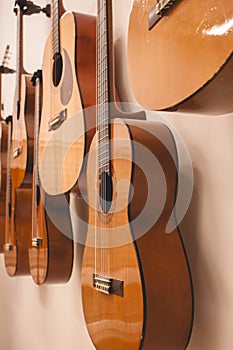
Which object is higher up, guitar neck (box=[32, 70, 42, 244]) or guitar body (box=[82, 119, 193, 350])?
guitar neck (box=[32, 70, 42, 244])

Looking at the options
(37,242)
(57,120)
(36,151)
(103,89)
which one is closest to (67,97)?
(57,120)

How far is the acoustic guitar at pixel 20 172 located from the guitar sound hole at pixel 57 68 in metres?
0.33

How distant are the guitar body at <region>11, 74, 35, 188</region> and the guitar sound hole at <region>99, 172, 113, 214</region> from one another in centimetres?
70

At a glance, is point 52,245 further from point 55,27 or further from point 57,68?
point 55,27

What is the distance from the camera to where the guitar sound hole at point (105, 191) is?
84cm

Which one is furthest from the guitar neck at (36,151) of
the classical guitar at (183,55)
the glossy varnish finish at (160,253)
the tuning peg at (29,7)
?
the classical guitar at (183,55)

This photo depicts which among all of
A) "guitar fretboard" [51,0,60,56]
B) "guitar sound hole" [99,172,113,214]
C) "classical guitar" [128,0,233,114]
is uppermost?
"guitar fretboard" [51,0,60,56]

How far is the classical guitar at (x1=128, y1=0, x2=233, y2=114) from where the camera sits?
486 millimetres

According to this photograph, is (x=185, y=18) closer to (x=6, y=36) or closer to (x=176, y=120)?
(x=176, y=120)

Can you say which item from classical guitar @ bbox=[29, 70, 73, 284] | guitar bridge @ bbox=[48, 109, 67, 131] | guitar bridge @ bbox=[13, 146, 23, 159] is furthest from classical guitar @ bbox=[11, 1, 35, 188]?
guitar bridge @ bbox=[48, 109, 67, 131]

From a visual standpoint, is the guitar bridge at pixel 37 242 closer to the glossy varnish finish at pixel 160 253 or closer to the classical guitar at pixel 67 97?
the classical guitar at pixel 67 97

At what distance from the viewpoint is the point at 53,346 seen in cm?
158

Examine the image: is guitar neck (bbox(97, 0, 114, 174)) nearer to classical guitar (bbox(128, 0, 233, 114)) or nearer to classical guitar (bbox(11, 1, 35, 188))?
classical guitar (bbox(128, 0, 233, 114))

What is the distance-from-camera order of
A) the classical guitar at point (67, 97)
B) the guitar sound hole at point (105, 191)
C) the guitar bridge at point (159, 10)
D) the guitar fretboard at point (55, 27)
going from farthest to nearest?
the guitar fretboard at point (55, 27) < the classical guitar at point (67, 97) < the guitar sound hole at point (105, 191) < the guitar bridge at point (159, 10)
